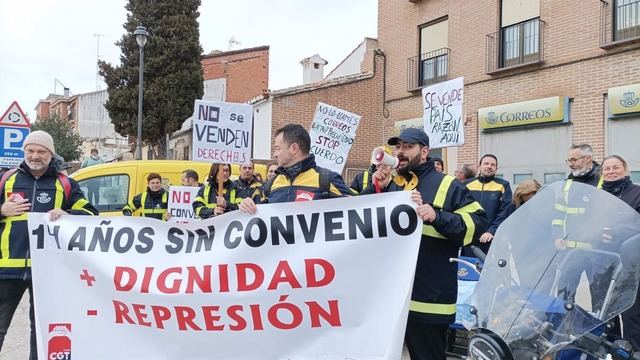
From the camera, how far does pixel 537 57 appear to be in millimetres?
14094

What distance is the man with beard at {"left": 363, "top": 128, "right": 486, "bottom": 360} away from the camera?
11.5 feet

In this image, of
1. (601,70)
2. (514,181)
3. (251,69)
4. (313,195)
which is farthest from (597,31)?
(251,69)

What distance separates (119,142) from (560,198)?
43.6 m

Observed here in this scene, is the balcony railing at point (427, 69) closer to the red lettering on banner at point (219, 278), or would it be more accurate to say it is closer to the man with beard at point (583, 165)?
Answer: the man with beard at point (583, 165)

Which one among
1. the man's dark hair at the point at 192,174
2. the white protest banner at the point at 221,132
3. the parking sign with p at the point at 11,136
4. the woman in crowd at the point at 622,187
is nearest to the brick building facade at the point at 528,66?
the man's dark hair at the point at 192,174

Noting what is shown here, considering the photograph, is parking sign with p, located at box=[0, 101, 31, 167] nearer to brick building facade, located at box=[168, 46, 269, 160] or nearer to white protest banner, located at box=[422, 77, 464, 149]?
white protest banner, located at box=[422, 77, 464, 149]

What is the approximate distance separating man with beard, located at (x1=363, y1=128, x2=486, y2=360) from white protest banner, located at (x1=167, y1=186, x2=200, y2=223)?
5.62 metres

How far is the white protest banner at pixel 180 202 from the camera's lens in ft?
28.8

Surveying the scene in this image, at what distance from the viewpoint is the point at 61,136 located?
109ft

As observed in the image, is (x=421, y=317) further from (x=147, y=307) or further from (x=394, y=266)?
(x=147, y=307)

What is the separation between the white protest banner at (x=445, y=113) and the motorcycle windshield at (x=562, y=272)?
A: 5051 mm

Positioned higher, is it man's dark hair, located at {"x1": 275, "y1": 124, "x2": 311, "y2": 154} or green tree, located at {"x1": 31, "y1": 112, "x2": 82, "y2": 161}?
green tree, located at {"x1": 31, "y1": 112, "x2": 82, "y2": 161}

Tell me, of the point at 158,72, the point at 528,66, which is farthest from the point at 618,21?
the point at 158,72

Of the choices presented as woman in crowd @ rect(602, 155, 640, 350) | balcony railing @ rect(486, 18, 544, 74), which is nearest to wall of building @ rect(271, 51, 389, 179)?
balcony railing @ rect(486, 18, 544, 74)
